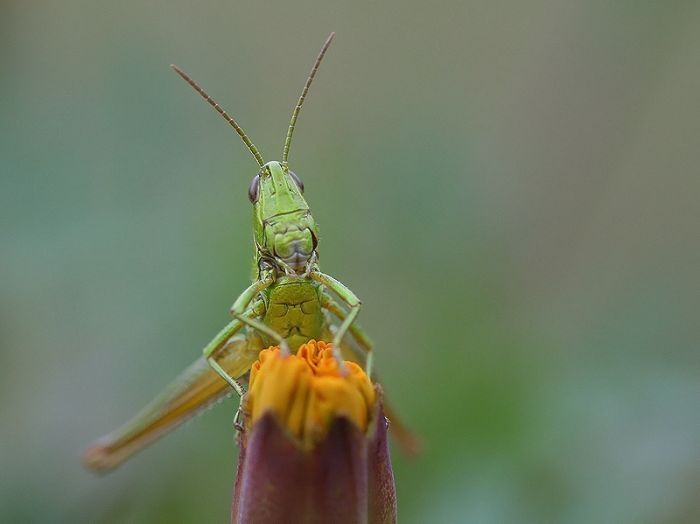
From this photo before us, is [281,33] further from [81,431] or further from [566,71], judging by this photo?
[81,431]

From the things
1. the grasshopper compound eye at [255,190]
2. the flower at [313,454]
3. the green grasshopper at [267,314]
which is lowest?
the flower at [313,454]

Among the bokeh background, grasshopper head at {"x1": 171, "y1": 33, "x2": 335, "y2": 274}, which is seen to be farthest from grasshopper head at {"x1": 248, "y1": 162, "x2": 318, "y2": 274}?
the bokeh background

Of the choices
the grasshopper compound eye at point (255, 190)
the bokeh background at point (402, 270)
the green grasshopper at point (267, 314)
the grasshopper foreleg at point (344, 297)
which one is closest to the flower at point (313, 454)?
the grasshopper foreleg at point (344, 297)

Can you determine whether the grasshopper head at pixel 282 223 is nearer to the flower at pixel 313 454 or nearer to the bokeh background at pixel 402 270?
the bokeh background at pixel 402 270

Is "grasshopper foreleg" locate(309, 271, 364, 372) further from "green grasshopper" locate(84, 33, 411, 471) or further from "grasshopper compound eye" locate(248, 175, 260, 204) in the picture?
"grasshopper compound eye" locate(248, 175, 260, 204)

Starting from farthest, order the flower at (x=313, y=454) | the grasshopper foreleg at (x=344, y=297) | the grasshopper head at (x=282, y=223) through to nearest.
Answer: the grasshopper head at (x=282, y=223) < the grasshopper foreleg at (x=344, y=297) < the flower at (x=313, y=454)

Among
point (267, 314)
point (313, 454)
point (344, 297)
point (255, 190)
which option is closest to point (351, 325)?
point (344, 297)

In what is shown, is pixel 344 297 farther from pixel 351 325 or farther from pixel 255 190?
pixel 255 190
